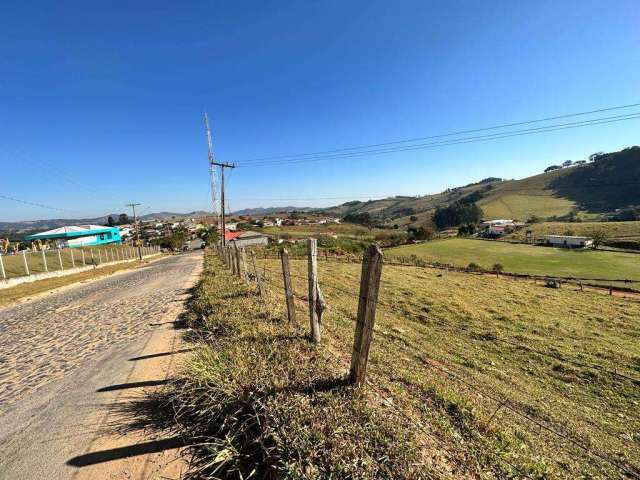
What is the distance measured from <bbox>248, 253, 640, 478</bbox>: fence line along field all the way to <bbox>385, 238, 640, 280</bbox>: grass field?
86.9 feet

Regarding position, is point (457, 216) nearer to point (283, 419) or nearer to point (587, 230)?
point (587, 230)

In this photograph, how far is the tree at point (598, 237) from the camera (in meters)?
58.4

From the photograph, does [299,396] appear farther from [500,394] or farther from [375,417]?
[500,394]

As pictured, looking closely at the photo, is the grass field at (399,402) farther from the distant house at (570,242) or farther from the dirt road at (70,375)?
the distant house at (570,242)

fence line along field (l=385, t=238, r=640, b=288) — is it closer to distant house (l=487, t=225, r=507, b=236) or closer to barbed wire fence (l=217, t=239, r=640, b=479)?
distant house (l=487, t=225, r=507, b=236)

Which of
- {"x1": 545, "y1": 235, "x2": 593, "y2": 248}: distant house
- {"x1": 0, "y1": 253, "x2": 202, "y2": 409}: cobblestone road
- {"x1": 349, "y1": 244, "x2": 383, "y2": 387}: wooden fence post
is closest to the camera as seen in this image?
{"x1": 349, "y1": 244, "x2": 383, "y2": 387}: wooden fence post

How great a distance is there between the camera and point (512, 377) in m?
6.97

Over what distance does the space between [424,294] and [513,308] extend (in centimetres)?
451

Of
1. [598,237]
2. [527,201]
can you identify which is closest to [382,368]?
[598,237]

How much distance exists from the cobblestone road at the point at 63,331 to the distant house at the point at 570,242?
74.5 m

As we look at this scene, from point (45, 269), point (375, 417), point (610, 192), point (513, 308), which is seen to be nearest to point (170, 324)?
point (375, 417)

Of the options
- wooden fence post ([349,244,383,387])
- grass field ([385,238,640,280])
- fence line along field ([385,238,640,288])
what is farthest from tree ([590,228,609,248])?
wooden fence post ([349,244,383,387])

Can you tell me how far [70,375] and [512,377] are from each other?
951 centimetres

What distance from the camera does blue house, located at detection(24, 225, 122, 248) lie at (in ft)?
262
